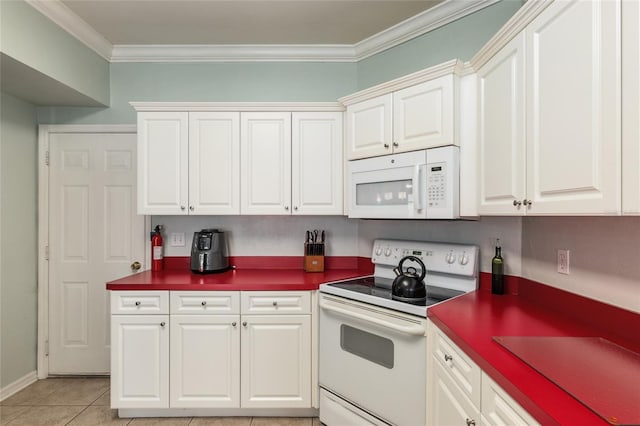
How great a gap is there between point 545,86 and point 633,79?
370 millimetres

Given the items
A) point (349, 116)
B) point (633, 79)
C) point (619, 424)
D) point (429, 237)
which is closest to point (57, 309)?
point (349, 116)

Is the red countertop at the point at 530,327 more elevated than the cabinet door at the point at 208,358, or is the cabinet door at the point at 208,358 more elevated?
the red countertop at the point at 530,327

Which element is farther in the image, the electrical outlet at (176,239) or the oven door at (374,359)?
the electrical outlet at (176,239)

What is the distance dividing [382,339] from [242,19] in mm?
2324

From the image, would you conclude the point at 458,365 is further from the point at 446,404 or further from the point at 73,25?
the point at 73,25

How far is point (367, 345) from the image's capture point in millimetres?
1944

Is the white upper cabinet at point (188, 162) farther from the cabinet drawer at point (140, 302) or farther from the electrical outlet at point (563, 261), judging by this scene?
the electrical outlet at point (563, 261)

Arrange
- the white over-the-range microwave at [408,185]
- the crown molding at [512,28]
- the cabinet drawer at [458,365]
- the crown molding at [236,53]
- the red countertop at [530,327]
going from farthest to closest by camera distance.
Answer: the crown molding at [236,53], the white over-the-range microwave at [408,185], the crown molding at [512,28], the cabinet drawer at [458,365], the red countertop at [530,327]

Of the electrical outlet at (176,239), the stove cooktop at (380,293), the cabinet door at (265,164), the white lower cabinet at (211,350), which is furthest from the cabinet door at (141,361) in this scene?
the stove cooktop at (380,293)

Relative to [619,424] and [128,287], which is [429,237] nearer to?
[619,424]

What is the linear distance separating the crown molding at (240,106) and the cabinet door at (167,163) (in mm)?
58

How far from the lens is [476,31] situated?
2.16m

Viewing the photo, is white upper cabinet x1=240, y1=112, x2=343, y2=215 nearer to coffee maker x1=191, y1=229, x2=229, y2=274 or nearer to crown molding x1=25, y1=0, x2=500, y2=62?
coffee maker x1=191, y1=229, x2=229, y2=274

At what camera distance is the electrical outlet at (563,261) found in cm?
156
